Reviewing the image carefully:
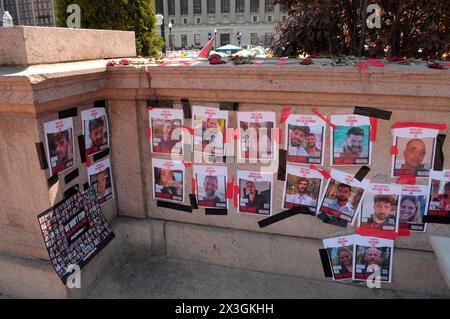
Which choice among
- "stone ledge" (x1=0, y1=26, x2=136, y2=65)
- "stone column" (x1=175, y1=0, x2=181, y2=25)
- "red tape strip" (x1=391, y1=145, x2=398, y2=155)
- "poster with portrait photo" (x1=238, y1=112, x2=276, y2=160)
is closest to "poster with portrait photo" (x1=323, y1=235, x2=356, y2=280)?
"red tape strip" (x1=391, y1=145, x2=398, y2=155)

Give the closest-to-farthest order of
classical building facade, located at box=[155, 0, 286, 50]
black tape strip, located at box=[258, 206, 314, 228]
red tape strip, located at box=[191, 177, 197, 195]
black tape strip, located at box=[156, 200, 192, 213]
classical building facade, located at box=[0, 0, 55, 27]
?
black tape strip, located at box=[258, 206, 314, 228], red tape strip, located at box=[191, 177, 197, 195], black tape strip, located at box=[156, 200, 192, 213], classical building facade, located at box=[155, 0, 286, 50], classical building facade, located at box=[0, 0, 55, 27]

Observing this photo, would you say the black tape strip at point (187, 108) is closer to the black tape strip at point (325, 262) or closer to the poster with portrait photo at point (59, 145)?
the poster with portrait photo at point (59, 145)

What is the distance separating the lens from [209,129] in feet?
10.6

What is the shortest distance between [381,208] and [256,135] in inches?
46.2

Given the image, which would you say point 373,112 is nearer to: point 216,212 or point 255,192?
point 255,192

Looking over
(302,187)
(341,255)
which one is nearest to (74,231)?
(302,187)

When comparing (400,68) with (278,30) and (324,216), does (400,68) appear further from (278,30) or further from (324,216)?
(278,30)

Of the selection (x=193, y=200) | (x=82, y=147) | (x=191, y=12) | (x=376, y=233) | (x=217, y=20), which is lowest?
(x=376, y=233)

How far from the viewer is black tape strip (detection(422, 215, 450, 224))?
291 centimetres

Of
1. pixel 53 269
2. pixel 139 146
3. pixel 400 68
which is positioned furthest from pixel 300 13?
pixel 53 269

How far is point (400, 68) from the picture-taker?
2.70 m

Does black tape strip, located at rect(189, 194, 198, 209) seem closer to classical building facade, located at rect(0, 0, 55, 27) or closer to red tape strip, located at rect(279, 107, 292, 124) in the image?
red tape strip, located at rect(279, 107, 292, 124)

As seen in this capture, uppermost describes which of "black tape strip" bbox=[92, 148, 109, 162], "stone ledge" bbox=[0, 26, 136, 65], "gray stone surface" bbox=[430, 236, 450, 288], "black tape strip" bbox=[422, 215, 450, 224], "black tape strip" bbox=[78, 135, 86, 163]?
"stone ledge" bbox=[0, 26, 136, 65]

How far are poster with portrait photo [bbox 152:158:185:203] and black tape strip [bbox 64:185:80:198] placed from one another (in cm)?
70
